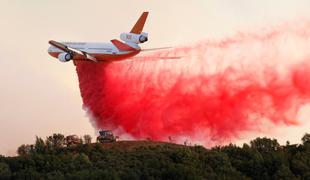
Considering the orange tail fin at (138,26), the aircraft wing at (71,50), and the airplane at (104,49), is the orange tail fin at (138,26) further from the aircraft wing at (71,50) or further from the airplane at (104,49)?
the aircraft wing at (71,50)

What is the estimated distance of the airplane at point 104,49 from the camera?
180 m

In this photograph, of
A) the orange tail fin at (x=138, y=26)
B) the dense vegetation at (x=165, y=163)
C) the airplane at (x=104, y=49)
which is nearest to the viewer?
the dense vegetation at (x=165, y=163)

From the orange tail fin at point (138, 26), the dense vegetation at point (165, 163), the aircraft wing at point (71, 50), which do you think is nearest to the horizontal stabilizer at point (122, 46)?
the orange tail fin at point (138, 26)

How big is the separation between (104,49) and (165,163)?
40.3 metres

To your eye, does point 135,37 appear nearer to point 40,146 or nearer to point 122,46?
point 122,46

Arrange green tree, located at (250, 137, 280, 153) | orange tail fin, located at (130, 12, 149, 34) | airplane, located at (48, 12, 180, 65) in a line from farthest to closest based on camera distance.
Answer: orange tail fin, located at (130, 12, 149, 34) < airplane, located at (48, 12, 180, 65) < green tree, located at (250, 137, 280, 153)

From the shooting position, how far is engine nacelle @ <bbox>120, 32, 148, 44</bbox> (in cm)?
17688

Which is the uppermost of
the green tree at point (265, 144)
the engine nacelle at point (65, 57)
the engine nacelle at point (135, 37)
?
the engine nacelle at point (135, 37)

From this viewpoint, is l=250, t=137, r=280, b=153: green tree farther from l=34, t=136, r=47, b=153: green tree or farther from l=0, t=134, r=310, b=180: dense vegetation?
l=34, t=136, r=47, b=153: green tree

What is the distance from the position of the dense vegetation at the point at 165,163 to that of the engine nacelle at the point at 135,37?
19.2 m

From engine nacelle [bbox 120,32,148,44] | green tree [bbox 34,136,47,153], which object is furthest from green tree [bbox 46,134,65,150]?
engine nacelle [bbox 120,32,148,44]

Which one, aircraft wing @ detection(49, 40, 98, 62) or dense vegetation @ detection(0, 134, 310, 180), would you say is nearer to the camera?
dense vegetation @ detection(0, 134, 310, 180)

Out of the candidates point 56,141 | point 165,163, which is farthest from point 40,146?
point 165,163

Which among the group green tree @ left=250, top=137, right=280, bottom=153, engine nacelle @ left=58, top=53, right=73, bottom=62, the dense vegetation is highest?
engine nacelle @ left=58, top=53, right=73, bottom=62
